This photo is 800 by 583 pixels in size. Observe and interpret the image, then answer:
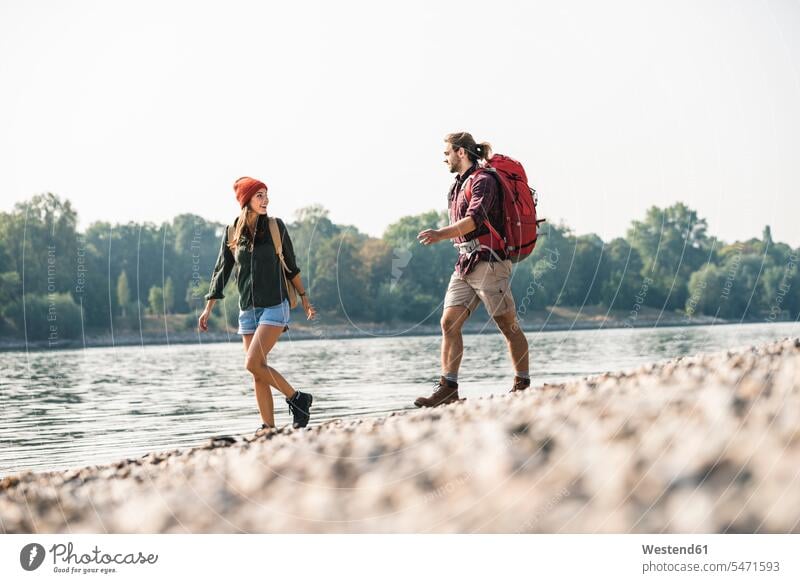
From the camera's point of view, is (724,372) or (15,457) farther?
(15,457)

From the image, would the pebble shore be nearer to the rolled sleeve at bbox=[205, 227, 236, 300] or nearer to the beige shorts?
the beige shorts

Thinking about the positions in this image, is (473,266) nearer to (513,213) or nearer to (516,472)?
(513,213)

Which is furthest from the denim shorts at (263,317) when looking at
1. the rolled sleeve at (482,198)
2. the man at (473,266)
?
the rolled sleeve at (482,198)

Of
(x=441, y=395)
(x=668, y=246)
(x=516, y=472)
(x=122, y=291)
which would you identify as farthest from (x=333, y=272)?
(x=122, y=291)

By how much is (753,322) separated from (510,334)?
87747 millimetres

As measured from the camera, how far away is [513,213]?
28.0ft

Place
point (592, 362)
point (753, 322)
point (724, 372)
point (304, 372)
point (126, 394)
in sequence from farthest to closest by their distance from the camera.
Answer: point (753, 322), point (592, 362), point (304, 372), point (126, 394), point (724, 372)

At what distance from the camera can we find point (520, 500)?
5547mm

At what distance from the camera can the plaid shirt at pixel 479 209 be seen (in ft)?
27.6

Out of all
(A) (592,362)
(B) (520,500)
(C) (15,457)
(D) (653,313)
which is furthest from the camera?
(D) (653,313)

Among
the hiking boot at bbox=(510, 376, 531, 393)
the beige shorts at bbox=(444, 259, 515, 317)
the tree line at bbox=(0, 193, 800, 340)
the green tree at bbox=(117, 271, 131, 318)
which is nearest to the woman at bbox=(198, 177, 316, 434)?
the beige shorts at bbox=(444, 259, 515, 317)

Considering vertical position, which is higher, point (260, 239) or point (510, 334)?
point (260, 239)
